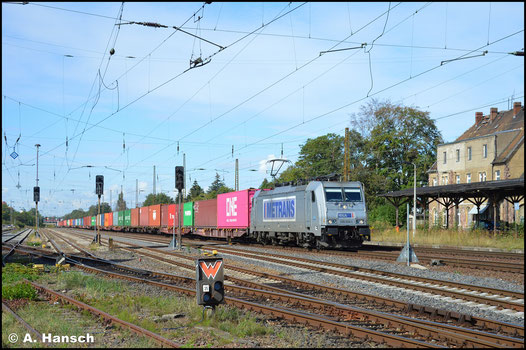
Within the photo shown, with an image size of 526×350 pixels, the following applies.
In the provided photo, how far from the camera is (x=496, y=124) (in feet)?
192

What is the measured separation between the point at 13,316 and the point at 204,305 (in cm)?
356

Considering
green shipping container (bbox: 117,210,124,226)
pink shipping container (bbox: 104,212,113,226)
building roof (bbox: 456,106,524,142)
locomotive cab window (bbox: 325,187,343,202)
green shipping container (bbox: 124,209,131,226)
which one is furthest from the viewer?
pink shipping container (bbox: 104,212,113,226)

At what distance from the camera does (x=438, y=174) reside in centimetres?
5931

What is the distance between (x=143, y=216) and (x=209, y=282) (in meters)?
50.7

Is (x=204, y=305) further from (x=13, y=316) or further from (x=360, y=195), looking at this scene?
(x=360, y=195)

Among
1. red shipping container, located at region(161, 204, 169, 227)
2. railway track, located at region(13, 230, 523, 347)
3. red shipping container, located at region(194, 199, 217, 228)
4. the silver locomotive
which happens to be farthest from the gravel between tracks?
red shipping container, located at region(161, 204, 169, 227)

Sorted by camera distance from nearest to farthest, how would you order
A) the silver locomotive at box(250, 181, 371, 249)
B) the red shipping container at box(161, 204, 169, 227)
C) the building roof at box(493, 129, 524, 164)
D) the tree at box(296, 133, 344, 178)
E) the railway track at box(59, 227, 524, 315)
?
the railway track at box(59, 227, 524, 315)
the silver locomotive at box(250, 181, 371, 249)
the building roof at box(493, 129, 524, 164)
the red shipping container at box(161, 204, 169, 227)
the tree at box(296, 133, 344, 178)

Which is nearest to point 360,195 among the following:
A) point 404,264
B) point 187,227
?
point 404,264

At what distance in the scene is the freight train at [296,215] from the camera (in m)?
23.7

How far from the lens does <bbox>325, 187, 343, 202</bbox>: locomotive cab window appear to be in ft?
78.2

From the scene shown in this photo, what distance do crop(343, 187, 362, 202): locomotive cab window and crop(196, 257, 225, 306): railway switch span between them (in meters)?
15.2

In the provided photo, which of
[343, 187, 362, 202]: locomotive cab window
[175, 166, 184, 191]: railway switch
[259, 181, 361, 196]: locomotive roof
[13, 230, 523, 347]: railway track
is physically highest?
[175, 166, 184, 191]: railway switch

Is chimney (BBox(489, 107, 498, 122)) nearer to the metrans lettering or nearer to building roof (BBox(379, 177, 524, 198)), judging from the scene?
building roof (BBox(379, 177, 524, 198))

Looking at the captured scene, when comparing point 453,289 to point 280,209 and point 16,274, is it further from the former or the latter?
point 280,209
